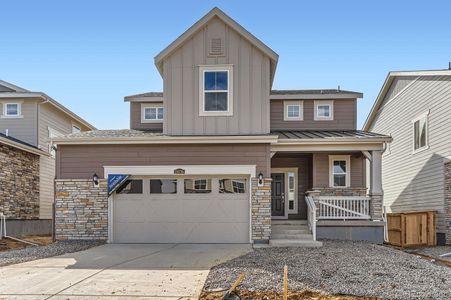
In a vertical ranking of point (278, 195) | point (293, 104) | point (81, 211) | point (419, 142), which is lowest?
point (81, 211)

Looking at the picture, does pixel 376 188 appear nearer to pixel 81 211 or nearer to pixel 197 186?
pixel 197 186

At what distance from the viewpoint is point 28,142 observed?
56.2 feet

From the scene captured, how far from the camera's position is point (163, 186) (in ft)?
39.2

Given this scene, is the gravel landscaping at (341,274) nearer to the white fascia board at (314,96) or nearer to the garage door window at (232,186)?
the garage door window at (232,186)

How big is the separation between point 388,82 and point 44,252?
15.1 metres

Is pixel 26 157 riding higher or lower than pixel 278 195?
higher

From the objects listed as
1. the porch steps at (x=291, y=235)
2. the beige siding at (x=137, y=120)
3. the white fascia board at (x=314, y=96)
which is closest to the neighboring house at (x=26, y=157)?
the beige siding at (x=137, y=120)

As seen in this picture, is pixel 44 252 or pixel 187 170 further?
pixel 187 170

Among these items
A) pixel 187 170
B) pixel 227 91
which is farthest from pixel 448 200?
pixel 187 170

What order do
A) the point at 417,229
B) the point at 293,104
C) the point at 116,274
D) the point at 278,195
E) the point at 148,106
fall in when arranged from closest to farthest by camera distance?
the point at 116,274, the point at 417,229, the point at 278,195, the point at 293,104, the point at 148,106

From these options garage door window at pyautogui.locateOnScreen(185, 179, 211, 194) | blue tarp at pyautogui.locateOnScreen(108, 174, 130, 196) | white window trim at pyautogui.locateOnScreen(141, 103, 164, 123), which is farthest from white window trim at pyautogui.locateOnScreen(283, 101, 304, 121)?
blue tarp at pyautogui.locateOnScreen(108, 174, 130, 196)

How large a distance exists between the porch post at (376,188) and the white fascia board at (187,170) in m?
3.86

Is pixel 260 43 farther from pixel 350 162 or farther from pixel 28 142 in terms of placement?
pixel 28 142

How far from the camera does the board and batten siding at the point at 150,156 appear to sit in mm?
11672
